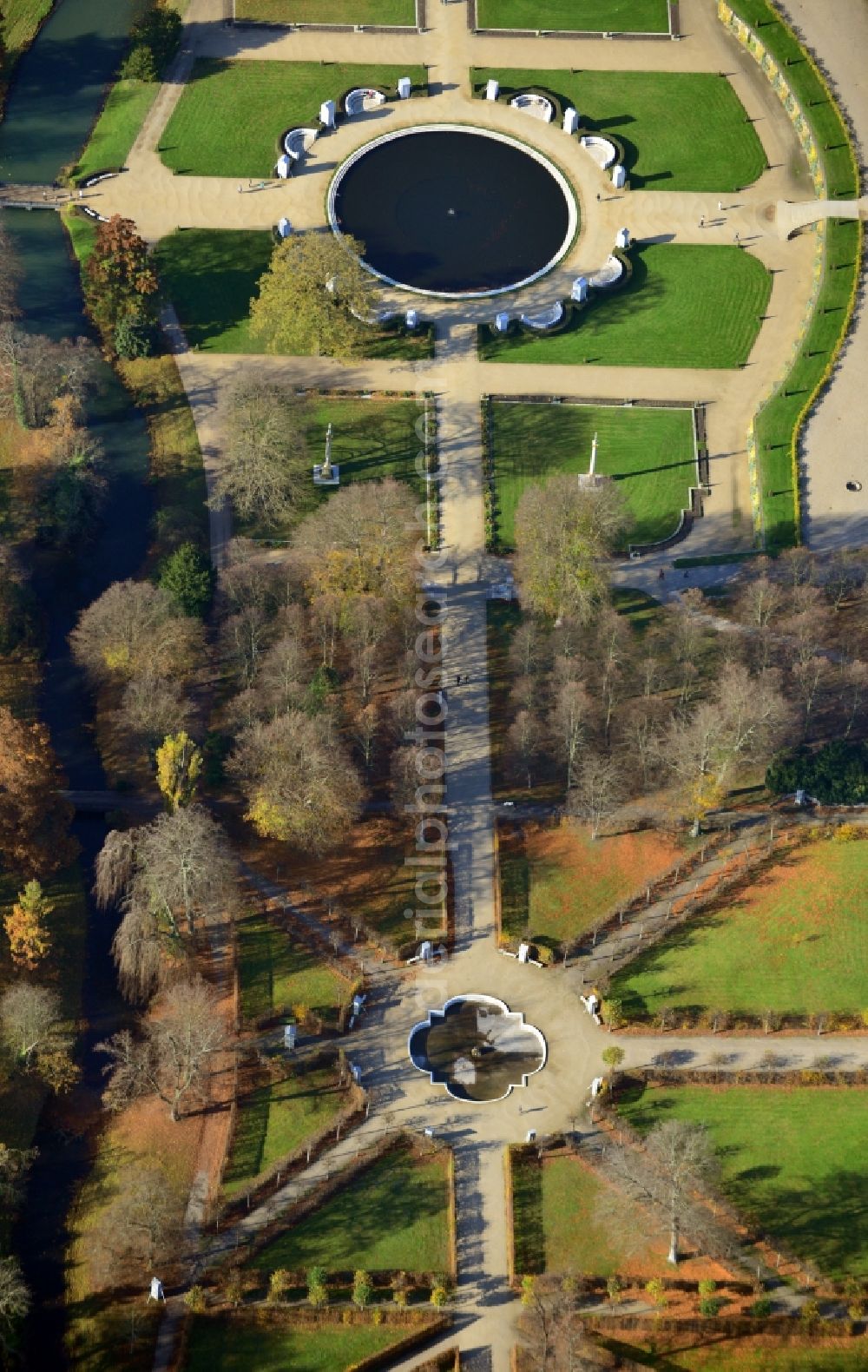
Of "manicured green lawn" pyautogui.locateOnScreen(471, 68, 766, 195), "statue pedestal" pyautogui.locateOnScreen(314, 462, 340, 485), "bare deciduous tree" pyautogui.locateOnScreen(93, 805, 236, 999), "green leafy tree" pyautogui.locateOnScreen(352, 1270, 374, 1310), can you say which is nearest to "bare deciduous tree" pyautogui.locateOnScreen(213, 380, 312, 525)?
"statue pedestal" pyautogui.locateOnScreen(314, 462, 340, 485)

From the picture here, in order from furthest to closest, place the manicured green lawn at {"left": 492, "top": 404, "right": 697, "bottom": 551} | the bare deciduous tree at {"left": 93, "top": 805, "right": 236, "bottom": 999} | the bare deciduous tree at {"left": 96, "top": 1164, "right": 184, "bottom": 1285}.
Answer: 1. the manicured green lawn at {"left": 492, "top": 404, "right": 697, "bottom": 551}
2. the bare deciduous tree at {"left": 93, "top": 805, "right": 236, "bottom": 999}
3. the bare deciduous tree at {"left": 96, "top": 1164, "right": 184, "bottom": 1285}

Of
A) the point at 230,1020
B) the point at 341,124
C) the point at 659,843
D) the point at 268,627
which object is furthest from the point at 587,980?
the point at 341,124

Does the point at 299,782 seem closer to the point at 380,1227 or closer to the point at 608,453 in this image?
the point at 380,1227

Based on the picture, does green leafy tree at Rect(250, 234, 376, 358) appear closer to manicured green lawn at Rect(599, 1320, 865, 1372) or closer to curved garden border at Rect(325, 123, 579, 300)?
curved garden border at Rect(325, 123, 579, 300)

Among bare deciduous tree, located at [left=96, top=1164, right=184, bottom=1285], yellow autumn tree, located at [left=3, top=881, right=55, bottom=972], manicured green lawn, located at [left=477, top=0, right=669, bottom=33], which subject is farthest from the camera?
manicured green lawn, located at [left=477, top=0, right=669, bottom=33]

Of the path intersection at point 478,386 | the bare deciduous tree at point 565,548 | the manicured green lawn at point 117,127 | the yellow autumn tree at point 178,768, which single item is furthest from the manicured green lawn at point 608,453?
the manicured green lawn at point 117,127

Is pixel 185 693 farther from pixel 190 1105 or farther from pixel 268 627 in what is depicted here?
pixel 190 1105

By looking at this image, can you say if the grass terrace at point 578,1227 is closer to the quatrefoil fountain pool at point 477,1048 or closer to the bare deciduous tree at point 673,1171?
the bare deciduous tree at point 673,1171
